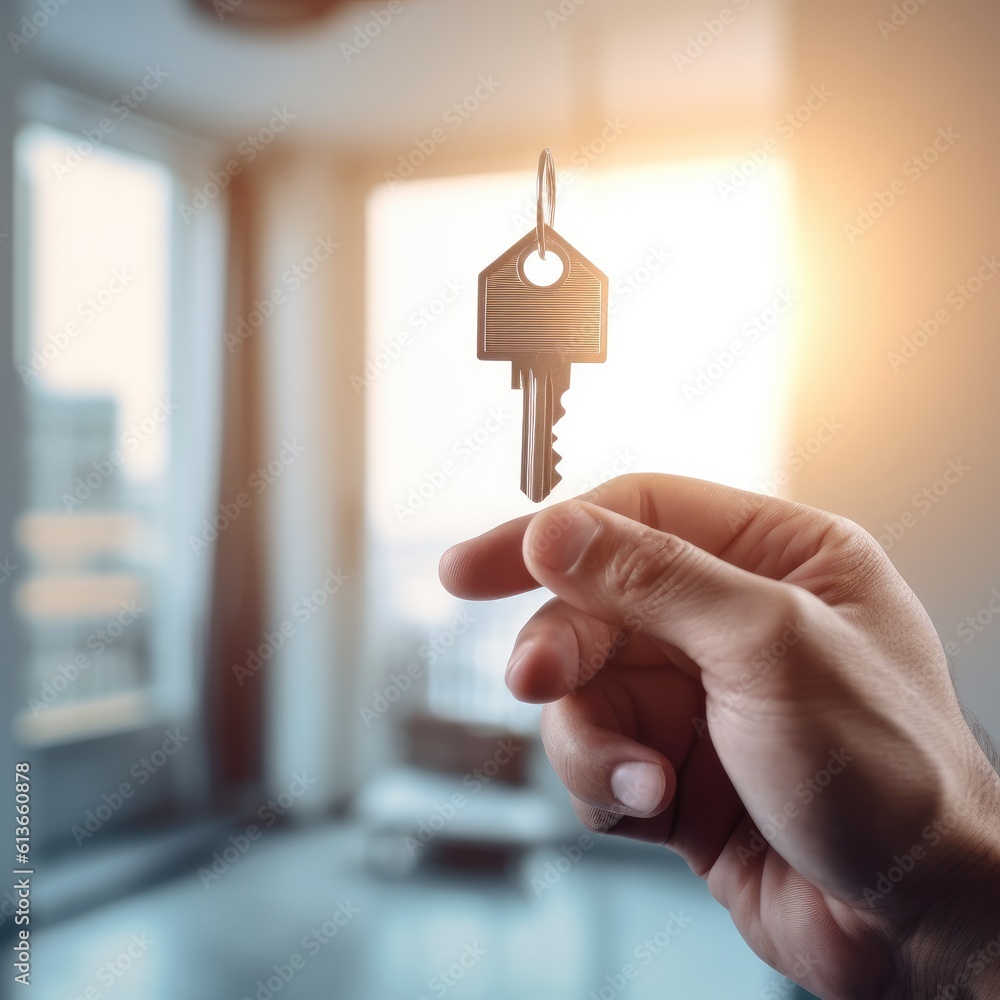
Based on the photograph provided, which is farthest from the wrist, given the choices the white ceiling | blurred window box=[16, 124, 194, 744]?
blurred window box=[16, 124, 194, 744]

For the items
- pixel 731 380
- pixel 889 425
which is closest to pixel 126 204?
pixel 731 380

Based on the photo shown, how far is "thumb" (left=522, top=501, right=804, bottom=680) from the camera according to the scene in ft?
1.31

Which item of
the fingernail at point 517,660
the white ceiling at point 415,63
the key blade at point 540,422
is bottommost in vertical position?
the fingernail at point 517,660

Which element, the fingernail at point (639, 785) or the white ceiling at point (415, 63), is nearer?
the fingernail at point (639, 785)

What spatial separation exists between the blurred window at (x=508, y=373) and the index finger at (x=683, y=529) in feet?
1.25

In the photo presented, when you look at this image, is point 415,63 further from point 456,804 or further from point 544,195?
point 456,804

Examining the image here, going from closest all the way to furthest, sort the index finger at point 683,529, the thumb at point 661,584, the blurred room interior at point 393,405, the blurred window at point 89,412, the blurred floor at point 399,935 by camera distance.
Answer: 1. the thumb at point 661,584
2. the index finger at point 683,529
3. the blurred room interior at point 393,405
4. the blurred floor at point 399,935
5. the blurred window at point 89,412

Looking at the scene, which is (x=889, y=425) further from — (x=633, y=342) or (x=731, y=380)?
(x=633, y=342)

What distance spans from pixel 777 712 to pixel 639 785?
0.11m

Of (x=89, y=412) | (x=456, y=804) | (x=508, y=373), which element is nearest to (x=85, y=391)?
(x=89, y=412)

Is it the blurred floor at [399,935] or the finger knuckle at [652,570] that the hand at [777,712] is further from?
the blurred floor at [399,935]

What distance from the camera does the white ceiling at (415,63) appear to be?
2.99 ft

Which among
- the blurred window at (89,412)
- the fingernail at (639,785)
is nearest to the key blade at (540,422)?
the fingernail at (639,785)

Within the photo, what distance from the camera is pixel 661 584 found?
0.41 metres
